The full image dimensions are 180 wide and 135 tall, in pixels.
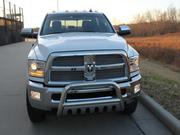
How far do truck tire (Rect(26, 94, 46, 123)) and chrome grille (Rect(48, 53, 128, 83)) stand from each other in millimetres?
860

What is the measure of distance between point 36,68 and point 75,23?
2365mm

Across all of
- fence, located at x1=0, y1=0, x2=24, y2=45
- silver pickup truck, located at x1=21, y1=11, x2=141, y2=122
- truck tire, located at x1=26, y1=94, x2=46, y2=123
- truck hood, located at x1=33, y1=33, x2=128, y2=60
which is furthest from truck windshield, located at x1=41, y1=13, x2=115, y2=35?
fence, located at x1=0, y1=0, x2=24, y2=45

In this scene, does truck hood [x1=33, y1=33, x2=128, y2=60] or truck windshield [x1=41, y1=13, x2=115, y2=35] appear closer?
truck hood [x1=33, y1=33, x2=128, y2=60]

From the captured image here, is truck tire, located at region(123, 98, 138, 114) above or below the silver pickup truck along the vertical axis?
below

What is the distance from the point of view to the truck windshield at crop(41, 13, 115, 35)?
8.20 metres

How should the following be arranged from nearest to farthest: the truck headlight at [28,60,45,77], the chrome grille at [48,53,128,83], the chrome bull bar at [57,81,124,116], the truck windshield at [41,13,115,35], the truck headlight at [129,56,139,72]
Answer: the chrome bull bar at [57,81,124,116] → the chrome grille at [48,53,128,83] → the truck headlight at [28,60,45,77] → the truck headlight at [129,56,139,72] → the truck windshield at [41,13,115,35]

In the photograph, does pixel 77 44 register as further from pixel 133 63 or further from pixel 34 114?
pixel 34 114

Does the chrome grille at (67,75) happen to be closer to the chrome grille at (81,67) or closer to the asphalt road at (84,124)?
the chrome grille at (81,67)

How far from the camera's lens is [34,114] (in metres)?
6.96

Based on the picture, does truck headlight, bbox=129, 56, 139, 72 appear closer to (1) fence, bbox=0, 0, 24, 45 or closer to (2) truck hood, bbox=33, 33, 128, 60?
(2) truck hood, bbox=33, 33, 128, 60

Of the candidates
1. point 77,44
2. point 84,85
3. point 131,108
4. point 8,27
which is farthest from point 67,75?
point 8,27

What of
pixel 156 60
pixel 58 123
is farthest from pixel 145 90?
pixel 156 60

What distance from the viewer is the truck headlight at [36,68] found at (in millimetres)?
6305

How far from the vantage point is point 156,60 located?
27156mm
